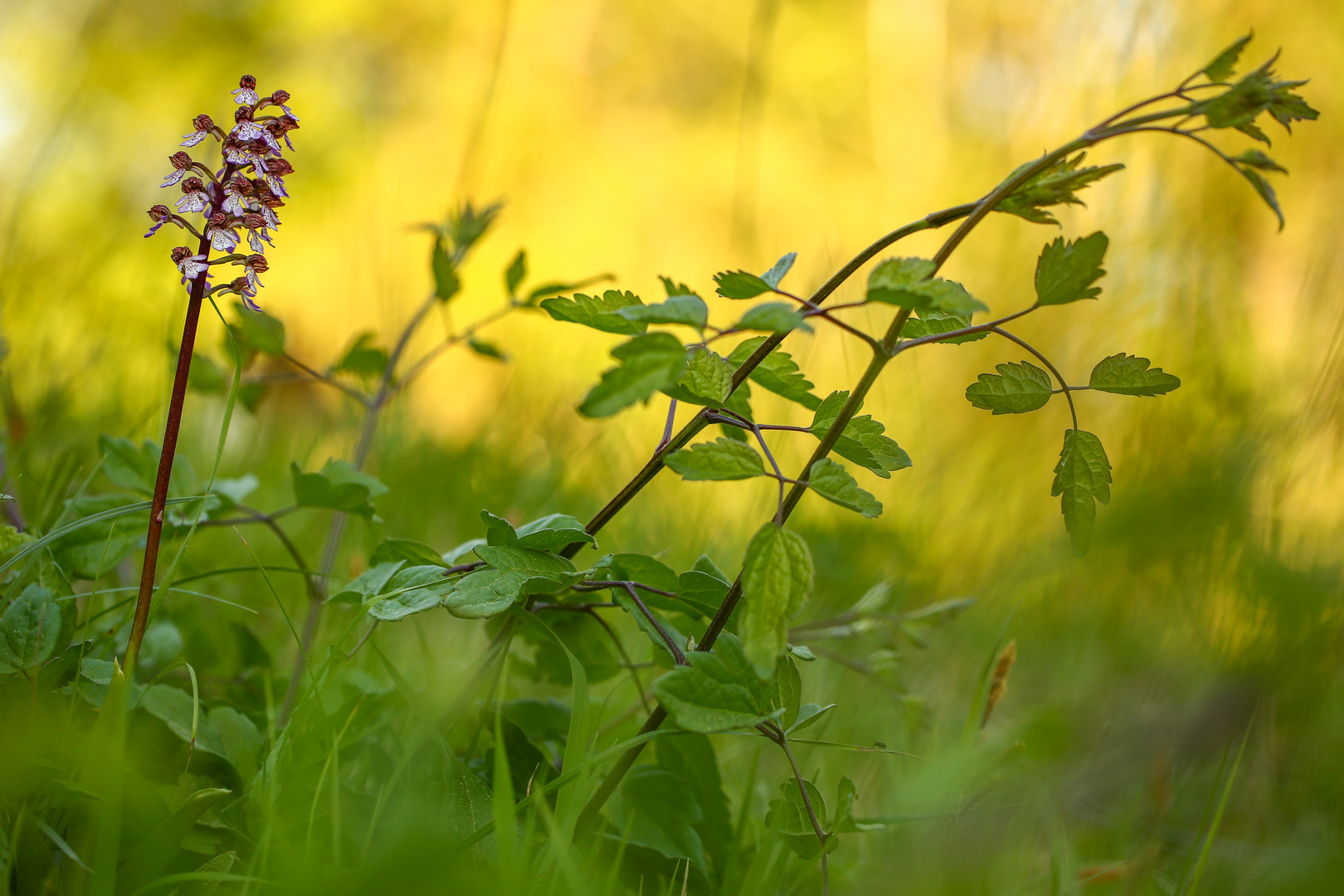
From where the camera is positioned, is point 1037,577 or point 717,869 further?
point 1037,577

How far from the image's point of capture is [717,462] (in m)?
0.45

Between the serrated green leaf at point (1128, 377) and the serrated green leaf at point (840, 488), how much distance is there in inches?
6.1

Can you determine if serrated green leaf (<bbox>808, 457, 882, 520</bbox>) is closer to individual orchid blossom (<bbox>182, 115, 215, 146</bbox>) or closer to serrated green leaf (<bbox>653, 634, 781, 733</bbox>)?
serrated green leaf (<bbox>653, 634, 781, 733</bbox>)

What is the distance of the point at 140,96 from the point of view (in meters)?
4.43

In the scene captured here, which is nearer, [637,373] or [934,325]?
[637,373]

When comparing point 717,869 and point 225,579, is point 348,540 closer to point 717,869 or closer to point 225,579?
point 225,579

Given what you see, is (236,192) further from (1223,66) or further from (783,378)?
(1223,66)

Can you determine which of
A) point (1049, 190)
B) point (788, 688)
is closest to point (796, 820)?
point (788, 688)

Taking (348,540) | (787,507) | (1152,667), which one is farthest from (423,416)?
(787,507)

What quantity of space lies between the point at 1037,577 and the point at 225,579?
127 cm

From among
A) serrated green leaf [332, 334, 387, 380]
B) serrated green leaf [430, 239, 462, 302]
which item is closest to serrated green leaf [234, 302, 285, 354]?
serrated green leaf [332, 334, 387, 380]

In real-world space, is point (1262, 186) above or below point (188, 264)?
above

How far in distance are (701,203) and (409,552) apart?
15.8ft

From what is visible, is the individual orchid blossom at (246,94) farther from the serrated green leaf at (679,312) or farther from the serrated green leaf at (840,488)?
the serrated green leaf at (840,488)
